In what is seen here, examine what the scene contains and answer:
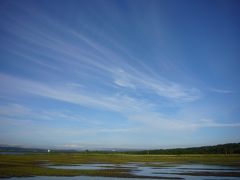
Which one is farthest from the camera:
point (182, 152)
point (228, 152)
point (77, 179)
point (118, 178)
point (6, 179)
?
point (182, 152)

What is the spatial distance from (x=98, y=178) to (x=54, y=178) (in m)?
5.40

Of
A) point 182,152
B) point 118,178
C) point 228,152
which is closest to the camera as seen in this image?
point 118,178

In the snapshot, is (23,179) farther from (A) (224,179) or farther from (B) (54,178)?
(A) (224,179)

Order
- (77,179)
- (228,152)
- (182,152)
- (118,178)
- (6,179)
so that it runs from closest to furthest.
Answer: (6,179) → (77,179) → (118,178) → (228,152) → (182,152)

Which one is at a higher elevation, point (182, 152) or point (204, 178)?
point (182, 152)

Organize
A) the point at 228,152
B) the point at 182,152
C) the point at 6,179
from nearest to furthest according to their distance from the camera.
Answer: the point at 6,179 < the point at 228,152 < the point at 182,152

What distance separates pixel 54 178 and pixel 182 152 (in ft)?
473

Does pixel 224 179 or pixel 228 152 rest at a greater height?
pixel 228 152

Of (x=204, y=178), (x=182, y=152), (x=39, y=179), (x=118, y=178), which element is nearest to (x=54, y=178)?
(x=39, y=179)

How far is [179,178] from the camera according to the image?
39156 mm

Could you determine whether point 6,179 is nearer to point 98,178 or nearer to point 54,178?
point 54,178

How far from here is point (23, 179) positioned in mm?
34812

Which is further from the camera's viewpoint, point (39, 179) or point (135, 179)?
point (135, 179)

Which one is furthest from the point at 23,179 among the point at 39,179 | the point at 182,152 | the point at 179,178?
the point at 182,152
